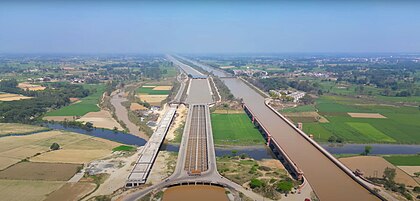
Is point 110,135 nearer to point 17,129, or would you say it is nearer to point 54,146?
point 54,146

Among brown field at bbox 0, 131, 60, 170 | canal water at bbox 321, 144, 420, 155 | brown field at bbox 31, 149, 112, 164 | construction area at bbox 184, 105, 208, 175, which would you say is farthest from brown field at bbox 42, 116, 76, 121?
canal water at bbox 321, 144, 420, 155

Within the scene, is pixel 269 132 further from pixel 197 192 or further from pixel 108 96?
pixel 108 96

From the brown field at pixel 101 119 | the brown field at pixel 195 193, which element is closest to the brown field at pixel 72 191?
the brown field at pixel 195 193

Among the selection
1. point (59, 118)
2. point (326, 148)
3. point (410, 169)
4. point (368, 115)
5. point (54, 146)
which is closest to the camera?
point (410, 169)

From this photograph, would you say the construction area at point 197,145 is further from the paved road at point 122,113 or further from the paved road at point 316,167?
the paved road at point 316,167

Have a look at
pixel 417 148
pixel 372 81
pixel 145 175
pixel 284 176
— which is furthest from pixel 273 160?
pixel 372 81

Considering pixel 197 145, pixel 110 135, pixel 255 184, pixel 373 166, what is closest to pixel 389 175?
pixel 373 166
